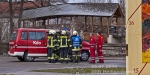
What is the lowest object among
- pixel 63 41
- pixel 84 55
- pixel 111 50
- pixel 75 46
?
pixel 111 50

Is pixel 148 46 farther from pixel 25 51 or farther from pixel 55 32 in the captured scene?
pixel 25 51

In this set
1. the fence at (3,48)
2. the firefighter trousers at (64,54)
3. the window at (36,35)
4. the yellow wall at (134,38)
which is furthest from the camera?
the fence at (3,48)

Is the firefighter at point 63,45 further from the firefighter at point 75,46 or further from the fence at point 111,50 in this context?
the fence at point 111,50

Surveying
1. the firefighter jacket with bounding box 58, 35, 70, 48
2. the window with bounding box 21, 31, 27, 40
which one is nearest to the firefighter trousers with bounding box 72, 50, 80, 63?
the firefighter jacket with bounding box 58, 35, 70, 48

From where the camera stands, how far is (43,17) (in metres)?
45.3

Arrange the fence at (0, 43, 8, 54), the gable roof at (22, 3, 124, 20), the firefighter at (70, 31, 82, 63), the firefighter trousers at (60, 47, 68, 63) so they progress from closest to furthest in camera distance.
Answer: the firefighter trousers at (60, 47, 68, 63) < the firefighter at (70, 31, 82, 63) < the fence at (0, 43, 8, 54) < the gable roof at (22, 3, 124, 20)

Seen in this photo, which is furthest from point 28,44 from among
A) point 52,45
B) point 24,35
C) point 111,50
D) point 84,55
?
point 111,50

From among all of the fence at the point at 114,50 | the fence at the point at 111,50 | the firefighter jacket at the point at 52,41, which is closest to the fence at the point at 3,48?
the fence at the point at 111,50

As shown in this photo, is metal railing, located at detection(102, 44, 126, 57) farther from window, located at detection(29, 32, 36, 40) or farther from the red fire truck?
window, located at detection(29, 32, 36, 40)

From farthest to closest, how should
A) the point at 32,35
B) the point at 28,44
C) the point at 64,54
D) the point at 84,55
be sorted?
the point at 84,55 → the point at 32,35 → the point at 28,44 → the point at 64,54

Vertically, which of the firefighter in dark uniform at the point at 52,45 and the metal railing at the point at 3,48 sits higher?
the firefighter in dark uniform at the point at 52,45

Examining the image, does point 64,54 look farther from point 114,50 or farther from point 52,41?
point 114,50

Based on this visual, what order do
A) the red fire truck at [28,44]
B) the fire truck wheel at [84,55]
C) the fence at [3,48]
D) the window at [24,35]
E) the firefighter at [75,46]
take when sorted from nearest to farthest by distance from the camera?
the firefighter at [75,46] → the red fire truck at [28,44] → the window at [24,35] → the fire truck wheel at [84,55] → the fence at [3,48]

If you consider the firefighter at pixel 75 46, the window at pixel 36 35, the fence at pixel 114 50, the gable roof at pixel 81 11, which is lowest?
the fence at pixel 114 50
